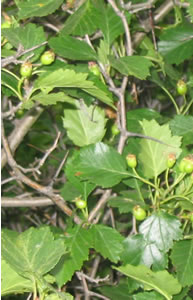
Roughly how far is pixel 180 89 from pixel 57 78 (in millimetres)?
394

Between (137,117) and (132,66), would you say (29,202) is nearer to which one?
(137,117)

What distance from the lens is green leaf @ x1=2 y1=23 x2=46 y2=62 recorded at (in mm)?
1125

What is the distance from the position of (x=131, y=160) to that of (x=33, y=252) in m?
0.33

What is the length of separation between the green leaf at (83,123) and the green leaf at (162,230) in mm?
221

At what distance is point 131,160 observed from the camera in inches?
43.9

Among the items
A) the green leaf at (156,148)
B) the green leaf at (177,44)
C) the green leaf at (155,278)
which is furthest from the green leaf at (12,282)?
the green leaf at (177,44)

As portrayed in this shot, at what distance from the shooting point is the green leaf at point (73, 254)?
106 cm

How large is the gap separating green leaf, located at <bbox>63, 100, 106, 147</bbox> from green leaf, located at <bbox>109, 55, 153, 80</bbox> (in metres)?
0.15

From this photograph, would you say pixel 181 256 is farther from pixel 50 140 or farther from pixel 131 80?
pixel 50 140

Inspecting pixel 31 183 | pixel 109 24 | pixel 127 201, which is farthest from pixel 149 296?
pixel 109 24

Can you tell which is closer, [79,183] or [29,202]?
[79,183]

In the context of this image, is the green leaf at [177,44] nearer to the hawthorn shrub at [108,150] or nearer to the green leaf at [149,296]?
the hawthorn shrub at [108,150]

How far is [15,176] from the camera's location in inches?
46.7

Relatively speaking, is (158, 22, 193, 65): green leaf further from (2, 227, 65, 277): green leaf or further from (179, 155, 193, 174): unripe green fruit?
(2, 227, 65, 277): green leaf
